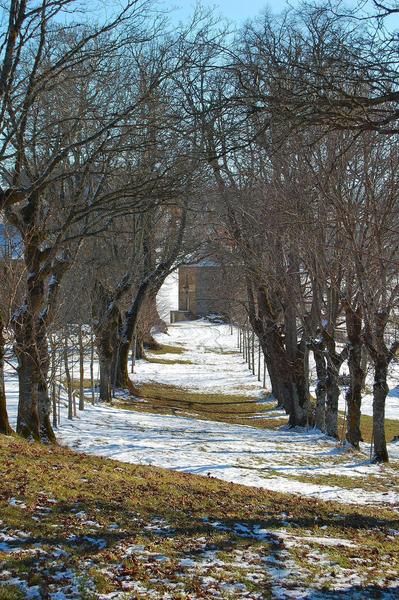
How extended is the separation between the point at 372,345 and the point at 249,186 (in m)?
6.24

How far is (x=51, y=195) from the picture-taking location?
50.5 feet

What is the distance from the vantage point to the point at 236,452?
15570 millimetres

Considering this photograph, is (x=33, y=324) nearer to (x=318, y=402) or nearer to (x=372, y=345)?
(x=372, y=345)

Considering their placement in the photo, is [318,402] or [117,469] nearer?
[117,469]

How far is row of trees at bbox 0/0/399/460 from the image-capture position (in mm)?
6605

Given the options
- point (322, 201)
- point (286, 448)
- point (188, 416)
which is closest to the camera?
point (322, 201)

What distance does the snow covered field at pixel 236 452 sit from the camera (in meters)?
12.4

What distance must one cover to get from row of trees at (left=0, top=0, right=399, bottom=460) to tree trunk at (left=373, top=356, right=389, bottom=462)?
31 millimetres

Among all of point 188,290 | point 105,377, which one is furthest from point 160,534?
point 188,290

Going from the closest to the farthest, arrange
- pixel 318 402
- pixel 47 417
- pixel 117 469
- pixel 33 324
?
pixel 117 469 < pixel 33 324 < pixel 47 417 < pixel 318 402

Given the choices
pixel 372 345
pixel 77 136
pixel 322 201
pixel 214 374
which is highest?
pixel 77 136

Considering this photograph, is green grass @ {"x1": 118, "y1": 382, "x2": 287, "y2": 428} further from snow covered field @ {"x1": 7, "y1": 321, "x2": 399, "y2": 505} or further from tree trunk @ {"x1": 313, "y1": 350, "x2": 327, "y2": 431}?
tree trunk @ {"x1": 313, "y1": 350, "x2": 327, "y2": 431}

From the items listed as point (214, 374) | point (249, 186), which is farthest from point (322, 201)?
point (214, 374)

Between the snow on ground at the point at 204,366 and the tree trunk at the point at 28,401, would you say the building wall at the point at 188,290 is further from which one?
the tree trunk at the point at 28,401
